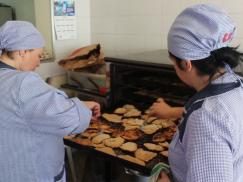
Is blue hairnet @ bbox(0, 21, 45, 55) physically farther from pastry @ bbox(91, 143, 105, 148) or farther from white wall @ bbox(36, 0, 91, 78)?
white wall @ bbox(36, 0, 91, 78)

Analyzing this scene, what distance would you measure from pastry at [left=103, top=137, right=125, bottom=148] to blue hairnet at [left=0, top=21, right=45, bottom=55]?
23.6 inches

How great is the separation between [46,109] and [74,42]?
1.46m

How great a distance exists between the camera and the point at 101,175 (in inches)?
83.0

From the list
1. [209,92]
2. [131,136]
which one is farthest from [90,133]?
[209,92]

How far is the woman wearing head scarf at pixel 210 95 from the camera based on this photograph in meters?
0.67

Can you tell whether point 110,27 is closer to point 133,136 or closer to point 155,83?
point 155,83

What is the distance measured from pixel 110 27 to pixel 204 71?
163 centimetres

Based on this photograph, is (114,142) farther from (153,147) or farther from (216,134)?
(216,134)

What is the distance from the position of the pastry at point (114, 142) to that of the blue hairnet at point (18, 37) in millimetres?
599

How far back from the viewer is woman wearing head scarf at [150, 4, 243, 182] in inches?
26.4

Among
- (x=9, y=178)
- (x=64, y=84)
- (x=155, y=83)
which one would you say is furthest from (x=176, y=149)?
(x=64, y=84)

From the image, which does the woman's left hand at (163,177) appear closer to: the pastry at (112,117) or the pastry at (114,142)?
the pastry at (114,142)

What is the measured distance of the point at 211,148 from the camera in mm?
667

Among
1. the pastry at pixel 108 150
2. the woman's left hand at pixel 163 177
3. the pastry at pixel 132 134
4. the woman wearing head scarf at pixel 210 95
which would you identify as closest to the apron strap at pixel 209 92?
the woman wearing head scarf at pixel 210 95
